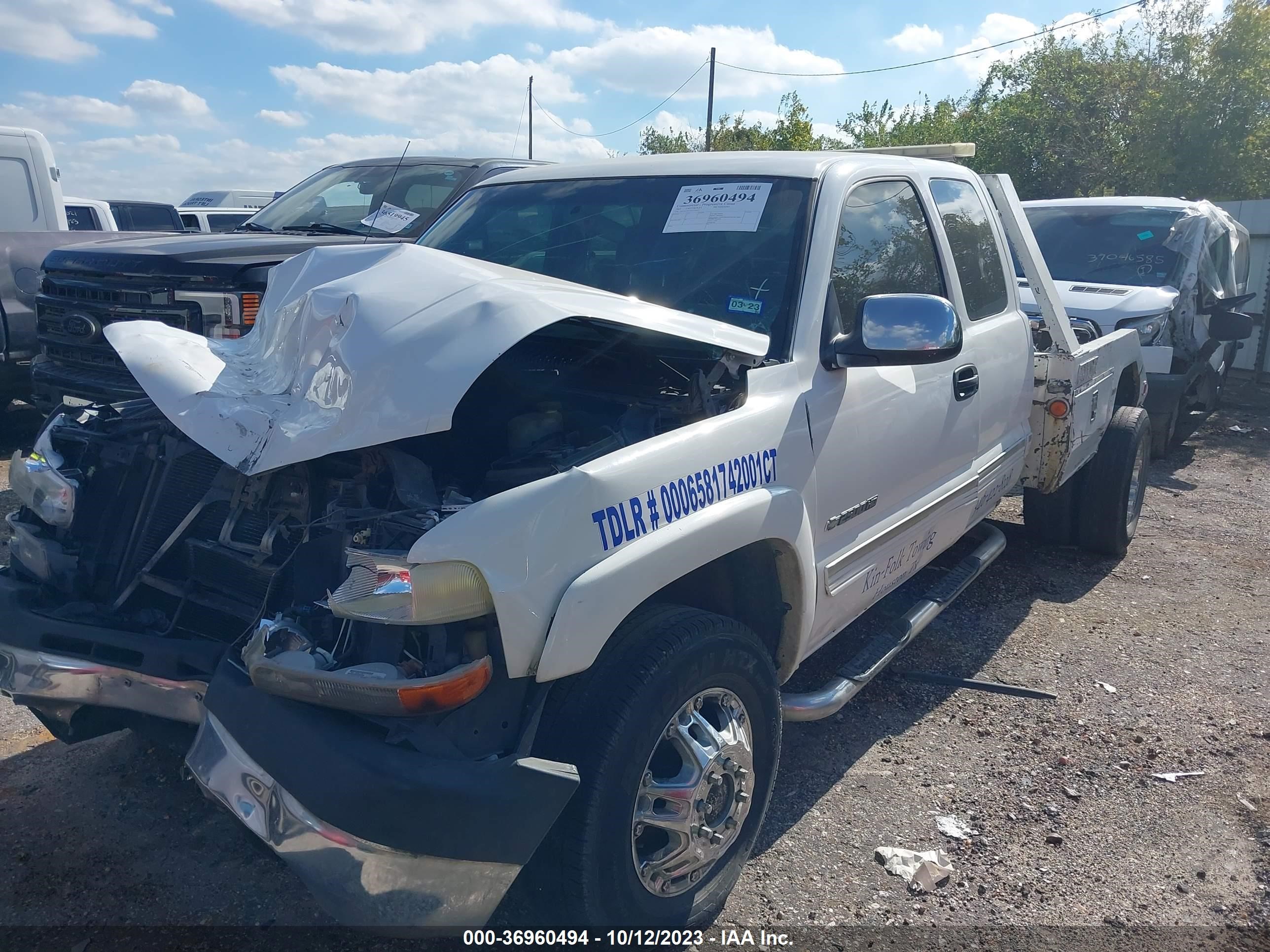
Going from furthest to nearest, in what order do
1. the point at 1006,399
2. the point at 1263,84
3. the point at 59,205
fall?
the point at 1263,84 → the point at 59,205 → the point at 1006,399

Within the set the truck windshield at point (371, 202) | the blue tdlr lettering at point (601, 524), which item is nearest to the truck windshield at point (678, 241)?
the blue tdlr lettering at point (601, 524)

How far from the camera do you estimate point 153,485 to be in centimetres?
275

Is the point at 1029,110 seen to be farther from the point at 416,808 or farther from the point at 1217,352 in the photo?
the point at 416,808

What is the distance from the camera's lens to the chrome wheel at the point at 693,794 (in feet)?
7.88

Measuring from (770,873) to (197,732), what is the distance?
5.49ft

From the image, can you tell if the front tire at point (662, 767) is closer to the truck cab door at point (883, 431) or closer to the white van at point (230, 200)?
the truck cab door at point (883, 431)

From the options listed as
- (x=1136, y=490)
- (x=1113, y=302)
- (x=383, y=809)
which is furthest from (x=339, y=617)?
(x=1113, y=302)

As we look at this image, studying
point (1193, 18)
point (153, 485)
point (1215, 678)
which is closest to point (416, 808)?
point (153, 485)

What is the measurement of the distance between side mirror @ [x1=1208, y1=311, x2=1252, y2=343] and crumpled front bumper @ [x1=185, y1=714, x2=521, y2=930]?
7.78 meters

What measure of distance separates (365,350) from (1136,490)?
5266 mm

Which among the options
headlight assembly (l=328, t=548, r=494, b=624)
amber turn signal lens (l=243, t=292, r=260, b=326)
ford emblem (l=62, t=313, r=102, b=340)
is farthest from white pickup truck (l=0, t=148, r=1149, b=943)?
ford emblem (l=62, t=313, r=102, b=340)

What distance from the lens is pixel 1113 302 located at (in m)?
7.85

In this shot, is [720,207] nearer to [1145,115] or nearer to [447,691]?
[447,691]

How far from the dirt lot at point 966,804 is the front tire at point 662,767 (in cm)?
35
